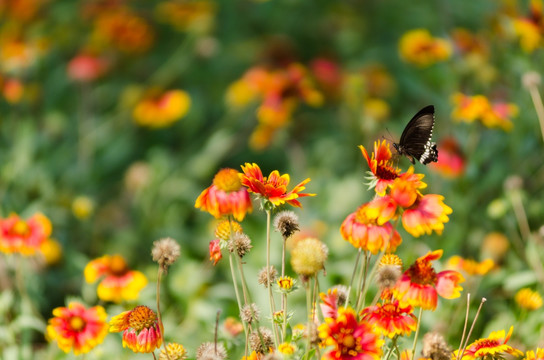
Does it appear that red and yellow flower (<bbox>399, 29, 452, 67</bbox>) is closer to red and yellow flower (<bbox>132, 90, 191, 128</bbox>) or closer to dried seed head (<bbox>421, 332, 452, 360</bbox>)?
red and yellow flower (<bbox>132, 90, 191, 128</bbox>)

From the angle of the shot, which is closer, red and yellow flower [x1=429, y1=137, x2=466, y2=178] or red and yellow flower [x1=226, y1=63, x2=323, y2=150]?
red and yellow flower [x1=429, y1=137, x2=466, y2=178]

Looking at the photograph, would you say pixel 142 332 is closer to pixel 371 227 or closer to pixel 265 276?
pixel 265 276

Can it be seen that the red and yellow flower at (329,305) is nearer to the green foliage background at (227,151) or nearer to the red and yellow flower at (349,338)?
the red and yellow flower at (349,338)

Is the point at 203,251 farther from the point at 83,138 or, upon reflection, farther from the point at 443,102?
the point at 443,102

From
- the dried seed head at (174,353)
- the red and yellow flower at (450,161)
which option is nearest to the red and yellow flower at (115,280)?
the dried seed head at (174,353)

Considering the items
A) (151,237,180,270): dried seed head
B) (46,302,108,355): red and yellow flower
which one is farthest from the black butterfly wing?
(46,302,108,355): red and yellow flower

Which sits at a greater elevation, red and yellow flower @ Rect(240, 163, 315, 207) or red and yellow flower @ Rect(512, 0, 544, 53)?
red and yellow flower @ Rect(512, 0, 544, 53)

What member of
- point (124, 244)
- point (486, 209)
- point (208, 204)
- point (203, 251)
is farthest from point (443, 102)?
point (208, 204)
